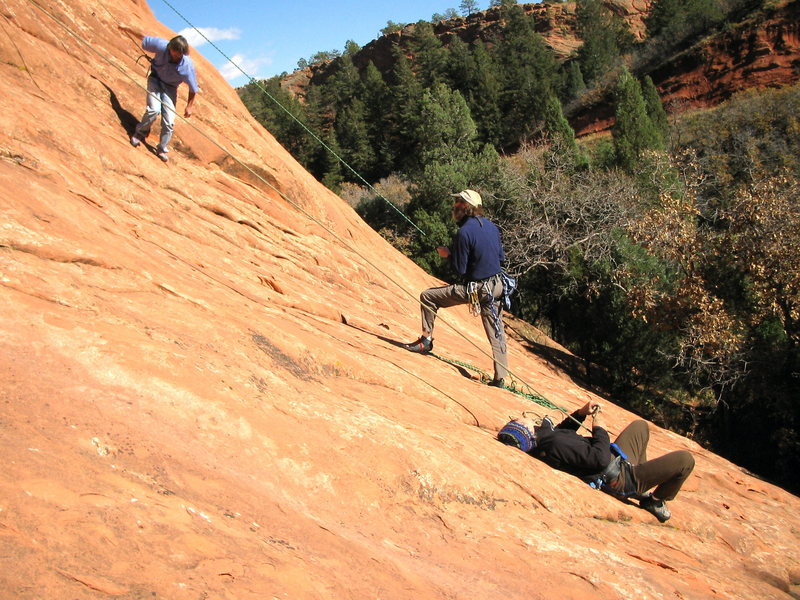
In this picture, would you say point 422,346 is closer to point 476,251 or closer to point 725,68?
point 476,251

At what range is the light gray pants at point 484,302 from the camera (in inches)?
277

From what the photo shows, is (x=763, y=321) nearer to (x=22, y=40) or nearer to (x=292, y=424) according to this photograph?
(x=292, y=424)

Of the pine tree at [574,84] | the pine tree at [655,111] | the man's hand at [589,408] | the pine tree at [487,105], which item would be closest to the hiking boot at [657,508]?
the man's hand at [589,408]

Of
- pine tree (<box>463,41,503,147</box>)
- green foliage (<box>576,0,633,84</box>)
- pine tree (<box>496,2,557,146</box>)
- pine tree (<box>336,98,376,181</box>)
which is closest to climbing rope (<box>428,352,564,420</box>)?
pine tree (<box>496,2,557,146</box>)

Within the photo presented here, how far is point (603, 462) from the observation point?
5.70 metres

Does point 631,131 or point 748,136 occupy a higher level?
point 748,136

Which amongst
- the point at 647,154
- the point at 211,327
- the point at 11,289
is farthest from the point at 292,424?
the point at 647,154

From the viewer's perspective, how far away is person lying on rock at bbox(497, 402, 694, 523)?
5.72 meters

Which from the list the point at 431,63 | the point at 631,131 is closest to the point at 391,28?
the point at 431,63

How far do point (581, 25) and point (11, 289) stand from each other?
85.1 m

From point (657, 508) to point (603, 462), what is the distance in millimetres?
726

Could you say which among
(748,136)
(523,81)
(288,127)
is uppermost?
(523,81)

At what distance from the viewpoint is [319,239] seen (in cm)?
1033

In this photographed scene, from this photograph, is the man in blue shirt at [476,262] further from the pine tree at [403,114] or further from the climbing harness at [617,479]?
the pine tree at [403,114]
